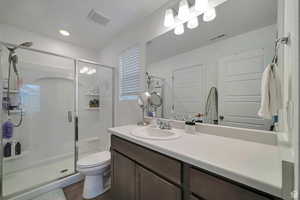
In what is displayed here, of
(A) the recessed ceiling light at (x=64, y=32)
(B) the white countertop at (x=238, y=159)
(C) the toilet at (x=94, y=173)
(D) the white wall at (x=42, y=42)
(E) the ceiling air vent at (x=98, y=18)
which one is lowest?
(C) the toilet at (x=94, y=173)

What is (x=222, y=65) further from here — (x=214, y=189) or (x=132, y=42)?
(x=132, y=42)

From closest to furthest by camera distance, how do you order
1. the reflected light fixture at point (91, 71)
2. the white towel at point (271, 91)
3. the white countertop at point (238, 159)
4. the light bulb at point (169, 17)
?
the white countertop at point (238, 159) < the white towel at point (271, 91) < the light bulb at point (169, 17) < the reflected light fixture at point (91, 71)

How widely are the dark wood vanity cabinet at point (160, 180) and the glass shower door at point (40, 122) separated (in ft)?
3.85

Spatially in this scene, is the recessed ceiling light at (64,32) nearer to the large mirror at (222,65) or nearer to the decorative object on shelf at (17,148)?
the large mirror at (222,65)

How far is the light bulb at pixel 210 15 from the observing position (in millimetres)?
1171

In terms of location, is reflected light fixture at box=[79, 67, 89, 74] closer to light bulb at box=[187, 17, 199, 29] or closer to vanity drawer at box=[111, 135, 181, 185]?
vanity drawer at box=[111, 135, 181, 185]

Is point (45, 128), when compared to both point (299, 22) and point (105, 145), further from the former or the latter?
point (299, 22)

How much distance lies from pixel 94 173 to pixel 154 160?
99 cm

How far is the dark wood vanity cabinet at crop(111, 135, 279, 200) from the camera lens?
0.58 m

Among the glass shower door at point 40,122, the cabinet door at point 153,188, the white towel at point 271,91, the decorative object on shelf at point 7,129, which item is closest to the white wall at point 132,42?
the glass shower door at point 40,122

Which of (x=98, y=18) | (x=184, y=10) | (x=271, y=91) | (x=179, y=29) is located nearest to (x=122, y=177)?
(x=271, y=91)

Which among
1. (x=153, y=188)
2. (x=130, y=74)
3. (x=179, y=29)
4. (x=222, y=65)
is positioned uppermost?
A: (x=179, y=29)

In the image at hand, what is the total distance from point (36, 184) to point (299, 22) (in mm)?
2478

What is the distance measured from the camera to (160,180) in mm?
851
